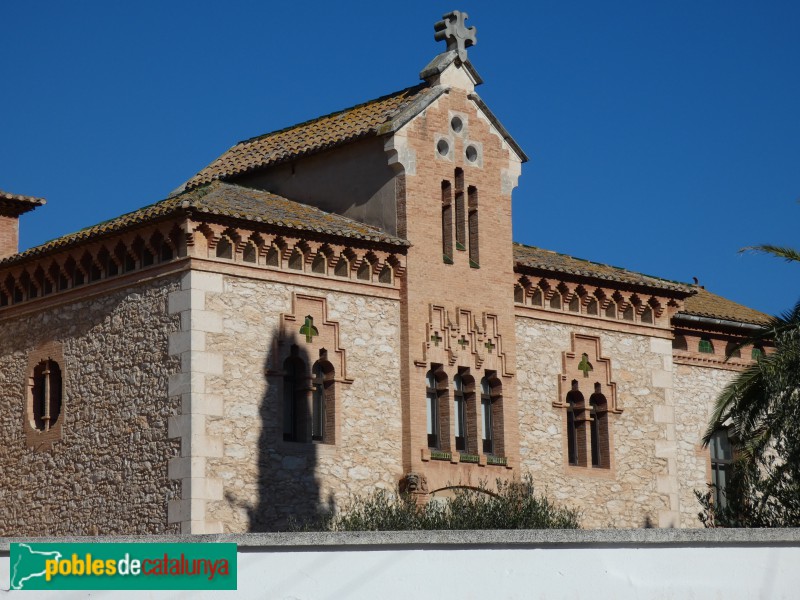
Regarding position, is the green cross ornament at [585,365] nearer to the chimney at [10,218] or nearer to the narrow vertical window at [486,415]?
the narrow vertical window at [486,415]

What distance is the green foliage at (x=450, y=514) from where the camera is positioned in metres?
22.1

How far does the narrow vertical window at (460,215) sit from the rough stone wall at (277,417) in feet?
5.71

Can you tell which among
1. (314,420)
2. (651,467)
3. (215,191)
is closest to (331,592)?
(314,420)

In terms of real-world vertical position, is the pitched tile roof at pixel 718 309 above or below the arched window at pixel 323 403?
above

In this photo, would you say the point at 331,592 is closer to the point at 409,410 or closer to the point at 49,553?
the point at 49,553

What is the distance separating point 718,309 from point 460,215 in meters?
8.05

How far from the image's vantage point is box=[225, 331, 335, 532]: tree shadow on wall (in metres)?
22.3

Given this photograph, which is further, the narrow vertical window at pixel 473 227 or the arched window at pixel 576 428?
the arched window at pixel 576 428

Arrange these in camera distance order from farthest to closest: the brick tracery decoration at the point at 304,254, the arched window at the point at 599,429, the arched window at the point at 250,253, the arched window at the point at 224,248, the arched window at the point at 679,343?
the arched window at the point at 679,343, the arched window at the point at 599,429, the arched window at the point at 250,253, the arched window at the point at 224,248, the brick tracery decoration at the point at 304,254

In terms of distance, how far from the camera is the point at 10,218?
1106 inches

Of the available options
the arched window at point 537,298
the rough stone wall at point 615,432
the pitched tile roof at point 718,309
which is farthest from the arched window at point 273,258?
the pitched tile roof at point 718,309

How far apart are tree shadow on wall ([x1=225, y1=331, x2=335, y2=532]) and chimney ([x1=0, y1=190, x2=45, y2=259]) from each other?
7.32 m

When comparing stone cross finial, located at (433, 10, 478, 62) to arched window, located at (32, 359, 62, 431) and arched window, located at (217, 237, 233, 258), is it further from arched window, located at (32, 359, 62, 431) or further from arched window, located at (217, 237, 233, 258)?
arched window, located at (32, 359, 62, 431)

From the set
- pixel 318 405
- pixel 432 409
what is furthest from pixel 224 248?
pixel 432 409
